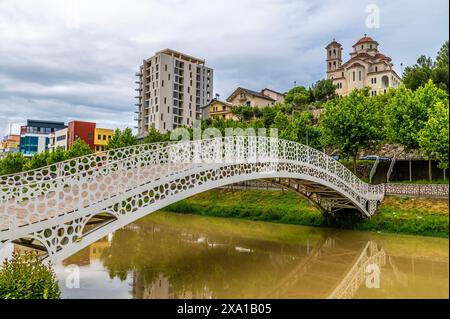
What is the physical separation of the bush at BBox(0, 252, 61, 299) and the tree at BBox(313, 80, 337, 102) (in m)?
39.4

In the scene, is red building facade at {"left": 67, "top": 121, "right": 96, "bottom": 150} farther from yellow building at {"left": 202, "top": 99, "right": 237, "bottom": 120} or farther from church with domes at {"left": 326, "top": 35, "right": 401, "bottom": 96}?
church with domes at {"left": 326, "top": 35, "right": 401, "bottom": 96}

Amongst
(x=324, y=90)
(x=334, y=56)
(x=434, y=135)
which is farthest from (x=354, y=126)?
(x=334, y=56)

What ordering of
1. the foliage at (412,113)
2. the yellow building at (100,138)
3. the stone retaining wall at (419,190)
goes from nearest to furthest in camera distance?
the stone retaining wall at (419,190)
the foliage at (412,113)
the yellow building at (100,138)

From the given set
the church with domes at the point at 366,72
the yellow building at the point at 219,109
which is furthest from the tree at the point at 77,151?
the church with domes at the point at 366,72

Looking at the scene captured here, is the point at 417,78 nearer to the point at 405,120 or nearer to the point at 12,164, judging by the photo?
the point at 405,120

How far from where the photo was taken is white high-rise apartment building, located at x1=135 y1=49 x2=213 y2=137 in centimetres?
4428

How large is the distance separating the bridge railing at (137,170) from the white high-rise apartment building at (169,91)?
32494mm

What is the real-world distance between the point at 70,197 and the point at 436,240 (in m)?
11.9

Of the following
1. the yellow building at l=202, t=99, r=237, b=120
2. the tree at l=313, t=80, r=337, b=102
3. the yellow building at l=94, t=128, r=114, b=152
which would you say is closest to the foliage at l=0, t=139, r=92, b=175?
the yellow building at l=94, t=128, r=114, b=152

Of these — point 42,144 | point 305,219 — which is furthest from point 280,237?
point 42,144

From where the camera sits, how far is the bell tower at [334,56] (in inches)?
1956

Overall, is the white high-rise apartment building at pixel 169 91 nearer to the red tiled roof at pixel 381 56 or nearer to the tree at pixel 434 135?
the red tiled roof at pixel 381 56

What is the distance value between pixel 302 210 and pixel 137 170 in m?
11.2

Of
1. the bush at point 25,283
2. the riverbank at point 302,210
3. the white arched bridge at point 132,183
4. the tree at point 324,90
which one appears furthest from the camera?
the tree at point 324,90
